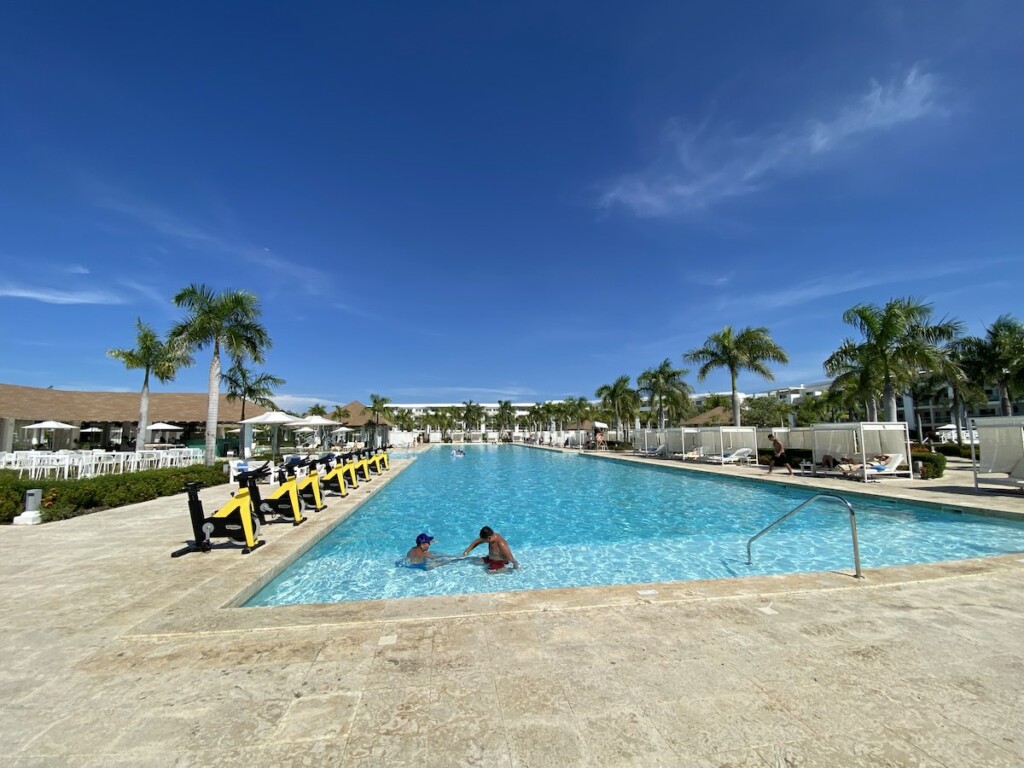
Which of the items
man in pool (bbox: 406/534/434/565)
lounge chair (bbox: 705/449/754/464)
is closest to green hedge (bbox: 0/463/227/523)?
man in pool (bbox: 406/534/434/565)

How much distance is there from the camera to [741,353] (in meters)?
24.4

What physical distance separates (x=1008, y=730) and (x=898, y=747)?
631mm

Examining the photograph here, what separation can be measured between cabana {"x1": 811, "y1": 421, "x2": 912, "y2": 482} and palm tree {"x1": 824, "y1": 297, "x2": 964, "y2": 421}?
179 cm

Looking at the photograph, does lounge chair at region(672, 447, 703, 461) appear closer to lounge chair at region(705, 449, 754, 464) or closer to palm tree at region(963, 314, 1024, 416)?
lounge chair at region(705, 449, 754, 464)

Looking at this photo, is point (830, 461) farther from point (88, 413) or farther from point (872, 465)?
point (88, 413)

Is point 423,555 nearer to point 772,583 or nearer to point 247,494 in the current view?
point 247,494

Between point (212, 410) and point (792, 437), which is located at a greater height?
point (212, 410)

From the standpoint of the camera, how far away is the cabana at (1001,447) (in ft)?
35.6

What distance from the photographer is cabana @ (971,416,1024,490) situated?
35.6ft

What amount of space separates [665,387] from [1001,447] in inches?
915

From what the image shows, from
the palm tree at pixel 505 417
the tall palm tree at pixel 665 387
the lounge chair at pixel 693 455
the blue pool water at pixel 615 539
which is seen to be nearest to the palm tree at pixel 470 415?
the palm tree at pixel 505 417

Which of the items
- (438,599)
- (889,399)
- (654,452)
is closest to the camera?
(438,599)

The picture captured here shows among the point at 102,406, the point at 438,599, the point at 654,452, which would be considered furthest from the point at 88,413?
the point at 654,452

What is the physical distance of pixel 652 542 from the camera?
29.3 ft
